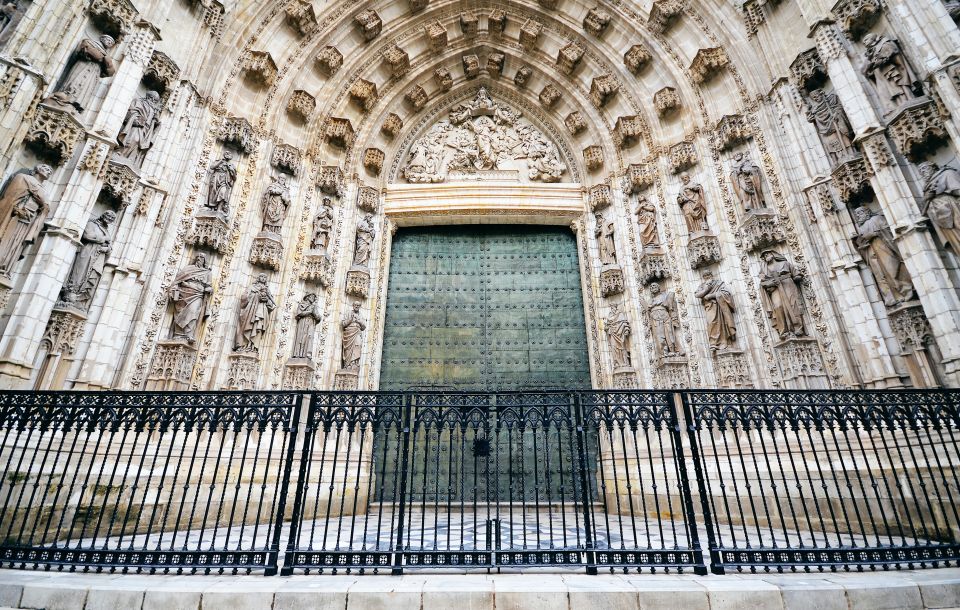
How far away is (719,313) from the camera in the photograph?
308 inches

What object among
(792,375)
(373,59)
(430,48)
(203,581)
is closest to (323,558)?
(203,581)

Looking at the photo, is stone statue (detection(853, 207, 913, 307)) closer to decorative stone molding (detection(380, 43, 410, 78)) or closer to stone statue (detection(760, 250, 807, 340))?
stone statue (detection(760, 250, 807, 340))

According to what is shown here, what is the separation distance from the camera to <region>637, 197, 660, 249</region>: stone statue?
9109 millimetres

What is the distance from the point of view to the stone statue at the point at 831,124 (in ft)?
21.9

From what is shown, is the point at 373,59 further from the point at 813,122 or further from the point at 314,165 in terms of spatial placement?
the point at 813,122

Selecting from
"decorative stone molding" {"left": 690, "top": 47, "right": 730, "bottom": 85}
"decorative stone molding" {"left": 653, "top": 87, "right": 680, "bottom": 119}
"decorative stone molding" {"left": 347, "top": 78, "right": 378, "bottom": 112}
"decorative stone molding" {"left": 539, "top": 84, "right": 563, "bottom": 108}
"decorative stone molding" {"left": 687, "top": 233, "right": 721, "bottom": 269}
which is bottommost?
"decorative stone molding" {"left": 687, "top": 233, "right": 721, "bottom": 269}

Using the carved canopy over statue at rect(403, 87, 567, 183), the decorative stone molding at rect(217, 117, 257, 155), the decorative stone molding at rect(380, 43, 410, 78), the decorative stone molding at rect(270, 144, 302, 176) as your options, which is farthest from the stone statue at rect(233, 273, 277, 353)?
the decorative stone molding at rect(380, 43, 410, 78)

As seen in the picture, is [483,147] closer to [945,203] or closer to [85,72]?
[85,72]

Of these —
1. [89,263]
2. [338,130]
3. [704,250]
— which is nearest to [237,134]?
[338,130]

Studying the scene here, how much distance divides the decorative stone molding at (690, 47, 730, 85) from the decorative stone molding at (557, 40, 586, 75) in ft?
8.80

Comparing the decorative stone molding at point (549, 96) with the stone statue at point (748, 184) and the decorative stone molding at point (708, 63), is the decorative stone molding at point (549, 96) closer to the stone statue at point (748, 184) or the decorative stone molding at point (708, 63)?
the decorative stone molding at point (708, 63)

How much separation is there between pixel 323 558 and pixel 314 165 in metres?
8.17

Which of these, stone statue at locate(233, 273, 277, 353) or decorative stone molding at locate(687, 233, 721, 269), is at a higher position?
decorative stone molding at locate(687, 233, 721, 269)

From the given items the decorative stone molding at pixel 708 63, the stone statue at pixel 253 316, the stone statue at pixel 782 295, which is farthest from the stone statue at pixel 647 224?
the stone statue at pixel 253 316
